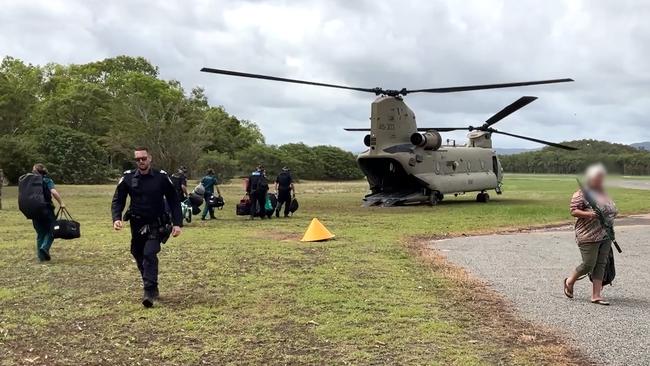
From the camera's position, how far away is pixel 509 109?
2969 centimetres

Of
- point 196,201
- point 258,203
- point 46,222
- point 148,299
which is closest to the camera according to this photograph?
point 148,299

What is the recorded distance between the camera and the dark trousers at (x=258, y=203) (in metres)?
19.4

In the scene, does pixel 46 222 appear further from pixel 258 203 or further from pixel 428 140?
pixel 428 140

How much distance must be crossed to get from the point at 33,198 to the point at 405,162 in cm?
1746

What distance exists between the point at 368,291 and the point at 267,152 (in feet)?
205

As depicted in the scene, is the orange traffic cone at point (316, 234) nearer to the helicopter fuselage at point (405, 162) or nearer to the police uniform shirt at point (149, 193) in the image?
the police uniform shirt at point (149, 193)

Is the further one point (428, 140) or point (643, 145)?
point (428, 140)

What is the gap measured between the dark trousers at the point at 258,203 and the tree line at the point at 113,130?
110ft

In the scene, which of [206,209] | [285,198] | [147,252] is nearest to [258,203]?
[285,198]

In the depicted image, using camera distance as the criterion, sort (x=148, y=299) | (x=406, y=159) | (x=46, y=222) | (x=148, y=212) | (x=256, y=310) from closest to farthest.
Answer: (x=256, y=310) < (x=148, y=299) < (x=148, y=212) < (x=46, y=222) < (x=406, y=159)

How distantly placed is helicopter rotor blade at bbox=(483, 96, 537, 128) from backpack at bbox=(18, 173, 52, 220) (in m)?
21.1

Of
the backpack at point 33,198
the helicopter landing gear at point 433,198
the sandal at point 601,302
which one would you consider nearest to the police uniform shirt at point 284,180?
the helicopter landing gear at point 433,198

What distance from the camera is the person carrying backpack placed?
10.4 meters

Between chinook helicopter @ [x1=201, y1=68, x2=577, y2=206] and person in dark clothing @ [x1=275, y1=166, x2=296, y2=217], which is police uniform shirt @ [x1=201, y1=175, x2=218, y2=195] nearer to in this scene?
person in dark clothing @ [x1=275, y1=166, x2=296, y2=217]
